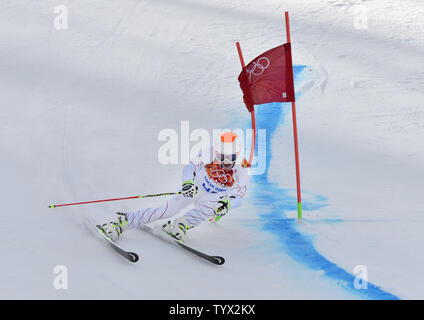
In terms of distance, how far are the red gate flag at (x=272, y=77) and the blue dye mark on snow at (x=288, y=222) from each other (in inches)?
35.8

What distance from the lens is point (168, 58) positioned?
7.83 m

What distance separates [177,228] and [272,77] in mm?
1433

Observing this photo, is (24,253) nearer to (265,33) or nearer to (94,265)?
(94,265)

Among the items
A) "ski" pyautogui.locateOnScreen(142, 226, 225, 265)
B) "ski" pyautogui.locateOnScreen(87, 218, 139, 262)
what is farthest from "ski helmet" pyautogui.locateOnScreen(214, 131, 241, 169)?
"ski" pyautogui.locateOnScreen(87, 218, 139, 262)

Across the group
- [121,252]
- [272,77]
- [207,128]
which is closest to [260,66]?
[272,77]

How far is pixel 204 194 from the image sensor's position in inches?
155

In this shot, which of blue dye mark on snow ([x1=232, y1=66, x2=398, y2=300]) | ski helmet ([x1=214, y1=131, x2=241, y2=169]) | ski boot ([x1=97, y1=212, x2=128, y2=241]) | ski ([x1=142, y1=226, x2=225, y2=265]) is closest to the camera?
blue dye mark on snow ([x1=232, y1=66, x2=398, y2=300])

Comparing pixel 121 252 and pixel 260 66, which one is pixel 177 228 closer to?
pixel 121 252

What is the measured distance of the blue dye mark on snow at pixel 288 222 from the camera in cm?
332

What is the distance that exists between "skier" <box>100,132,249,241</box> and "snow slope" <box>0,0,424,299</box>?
0.45 ft

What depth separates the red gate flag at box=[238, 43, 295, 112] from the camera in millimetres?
4301

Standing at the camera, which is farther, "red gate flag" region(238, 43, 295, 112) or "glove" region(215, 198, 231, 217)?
"red gate flag" region(238, 43, 295, 112)

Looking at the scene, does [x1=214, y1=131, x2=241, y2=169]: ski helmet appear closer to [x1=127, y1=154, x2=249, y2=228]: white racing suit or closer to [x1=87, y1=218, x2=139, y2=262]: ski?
[x1=127, y1=154, x2=249, y2=228]: white racing suit

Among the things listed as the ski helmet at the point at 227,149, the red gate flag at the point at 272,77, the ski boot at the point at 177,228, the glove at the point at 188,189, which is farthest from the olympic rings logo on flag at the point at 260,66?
the ski boot at the point at 177,228
